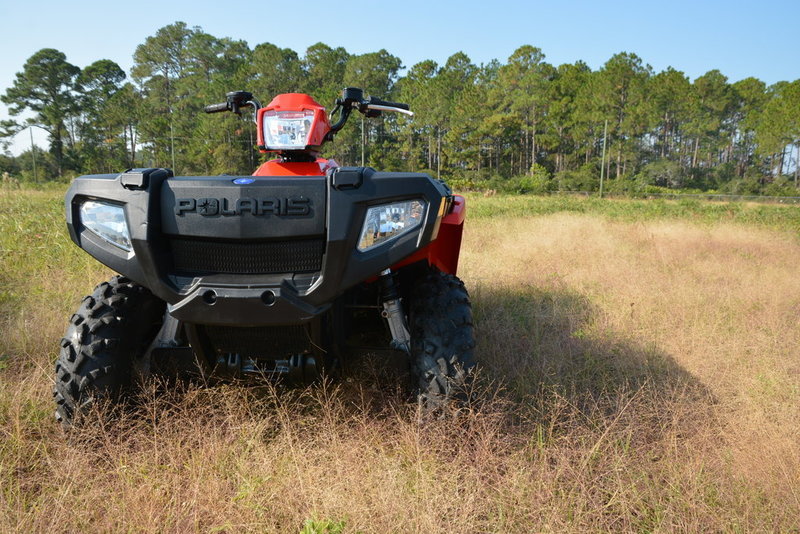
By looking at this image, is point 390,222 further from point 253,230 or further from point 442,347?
point 442,347

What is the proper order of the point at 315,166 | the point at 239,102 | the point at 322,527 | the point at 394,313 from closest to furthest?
the point at 322,527 < the point at 394,313 < the point at 315,166 < the point at 239,102

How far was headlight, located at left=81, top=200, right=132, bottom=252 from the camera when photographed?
1.88 m

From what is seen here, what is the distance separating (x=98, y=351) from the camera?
2090 mm

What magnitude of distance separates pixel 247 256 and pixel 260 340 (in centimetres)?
36

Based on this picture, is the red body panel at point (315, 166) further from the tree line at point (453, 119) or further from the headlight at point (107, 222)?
the tree line at point (453, 119)

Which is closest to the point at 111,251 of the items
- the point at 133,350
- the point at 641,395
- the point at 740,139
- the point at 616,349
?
the point at 133,350

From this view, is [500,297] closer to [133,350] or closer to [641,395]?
[641,395]

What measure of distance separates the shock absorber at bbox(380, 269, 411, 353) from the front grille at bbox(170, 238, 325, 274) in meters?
0.47

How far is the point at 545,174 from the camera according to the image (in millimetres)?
47750

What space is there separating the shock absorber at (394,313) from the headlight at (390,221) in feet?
1.31

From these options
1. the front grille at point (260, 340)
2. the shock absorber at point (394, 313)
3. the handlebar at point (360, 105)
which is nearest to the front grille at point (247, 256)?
the front grille at point (260, 340)

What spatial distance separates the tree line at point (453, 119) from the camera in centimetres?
4438

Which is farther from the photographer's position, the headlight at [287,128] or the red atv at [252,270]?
the headlight at [287,128]

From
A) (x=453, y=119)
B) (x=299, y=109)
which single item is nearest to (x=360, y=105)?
(x=299, y=109)
